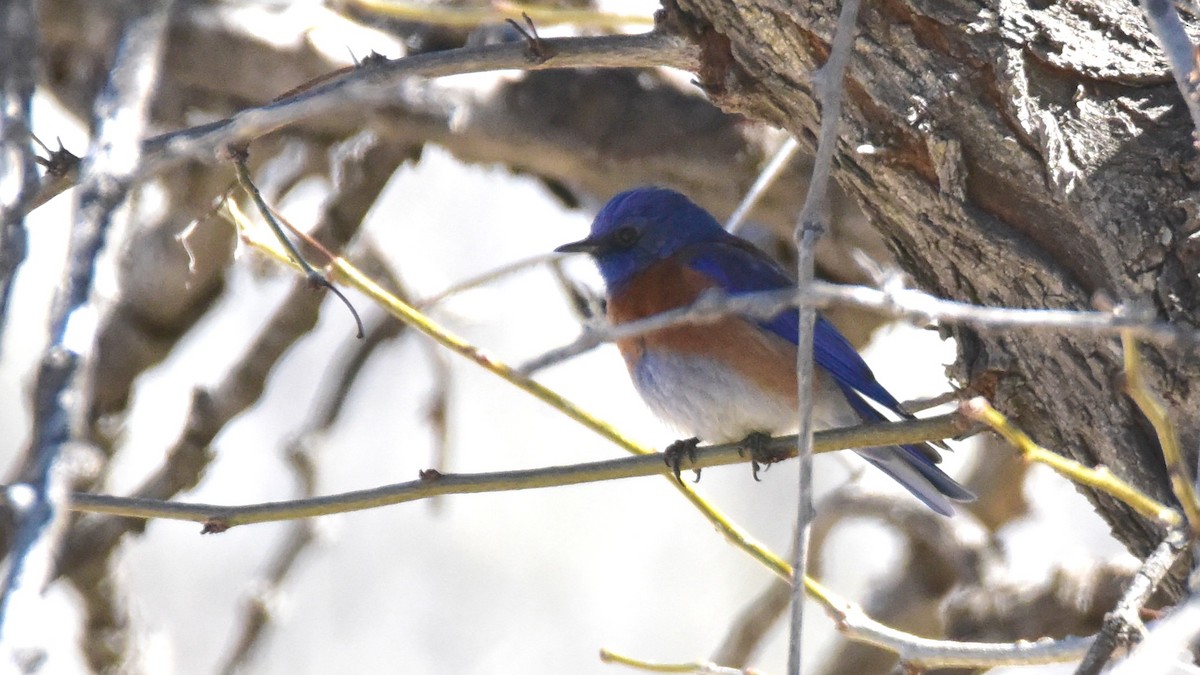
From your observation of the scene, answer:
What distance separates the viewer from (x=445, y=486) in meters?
2.49

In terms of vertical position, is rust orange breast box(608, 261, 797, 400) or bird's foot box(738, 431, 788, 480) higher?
rust orange breast box(608, 261, 797, 400)

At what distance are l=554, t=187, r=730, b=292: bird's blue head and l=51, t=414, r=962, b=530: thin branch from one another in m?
1.85

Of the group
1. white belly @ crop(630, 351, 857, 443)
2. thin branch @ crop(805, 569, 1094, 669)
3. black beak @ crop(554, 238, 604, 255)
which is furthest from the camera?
black beak @ crop(554, 238, 604, 255)

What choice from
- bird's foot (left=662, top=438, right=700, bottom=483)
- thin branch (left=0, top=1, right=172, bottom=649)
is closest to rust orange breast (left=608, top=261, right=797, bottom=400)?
bird's foot (left=662, top=438, right=700, bottom=483)

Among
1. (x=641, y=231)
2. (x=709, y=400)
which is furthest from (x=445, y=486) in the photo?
(x=641, y=231)

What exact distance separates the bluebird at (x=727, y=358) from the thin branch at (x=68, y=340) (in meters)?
2.30

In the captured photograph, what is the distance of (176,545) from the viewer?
9.16 m

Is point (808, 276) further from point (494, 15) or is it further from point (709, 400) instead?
point (494, 15)

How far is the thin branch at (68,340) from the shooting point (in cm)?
128

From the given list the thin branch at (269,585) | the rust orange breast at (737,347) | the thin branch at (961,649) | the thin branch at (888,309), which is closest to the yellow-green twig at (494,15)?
the rust orange breast at (737,347)

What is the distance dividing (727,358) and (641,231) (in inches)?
23.6

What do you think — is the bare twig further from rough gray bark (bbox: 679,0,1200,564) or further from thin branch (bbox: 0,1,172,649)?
thin branch (bbox: 0,1,172,649)

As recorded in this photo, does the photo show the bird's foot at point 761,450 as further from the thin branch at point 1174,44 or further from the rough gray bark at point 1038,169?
the thin branch at point 1174,44

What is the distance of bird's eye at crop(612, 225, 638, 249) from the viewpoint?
4.34m
